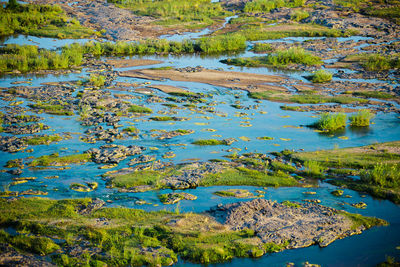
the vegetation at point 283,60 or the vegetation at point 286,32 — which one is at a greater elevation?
the vegetation at point 286,32

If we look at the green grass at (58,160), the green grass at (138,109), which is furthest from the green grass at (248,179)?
the green grass at (138,109)

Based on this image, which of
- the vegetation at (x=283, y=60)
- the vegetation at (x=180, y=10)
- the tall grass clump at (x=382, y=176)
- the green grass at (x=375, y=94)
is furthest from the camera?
the vegetation at (x=180, y=10)

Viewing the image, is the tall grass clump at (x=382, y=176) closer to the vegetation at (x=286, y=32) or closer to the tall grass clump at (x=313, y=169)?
the tall grass clump at (x=313, y=169)

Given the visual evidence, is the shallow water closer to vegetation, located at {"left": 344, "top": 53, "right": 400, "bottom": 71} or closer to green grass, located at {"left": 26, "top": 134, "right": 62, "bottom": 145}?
green grass, located at {"left": 26, "top": 134, "right": 62, "bottom": 145}

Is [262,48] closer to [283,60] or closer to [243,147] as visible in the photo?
[283,60]

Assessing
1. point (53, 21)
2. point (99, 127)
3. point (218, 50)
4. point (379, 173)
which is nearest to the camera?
point (379, 173)

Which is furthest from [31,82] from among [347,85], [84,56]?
[347,85]

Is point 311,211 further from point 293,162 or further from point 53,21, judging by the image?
point 53,21
